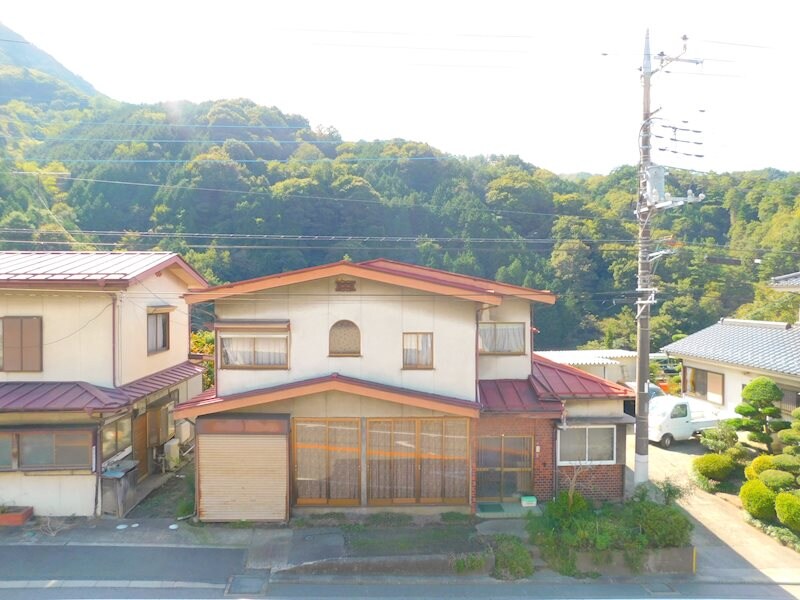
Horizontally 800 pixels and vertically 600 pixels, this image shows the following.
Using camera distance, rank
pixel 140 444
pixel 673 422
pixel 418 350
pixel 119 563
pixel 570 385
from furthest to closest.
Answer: pixel 673 422
pixel 140 444
pixel 570 385
pixel 418 350
pixel 119 563

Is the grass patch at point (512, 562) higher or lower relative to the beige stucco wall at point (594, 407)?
lower

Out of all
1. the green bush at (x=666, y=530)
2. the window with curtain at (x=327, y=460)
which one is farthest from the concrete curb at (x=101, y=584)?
the green bush at (x=666, y=530)

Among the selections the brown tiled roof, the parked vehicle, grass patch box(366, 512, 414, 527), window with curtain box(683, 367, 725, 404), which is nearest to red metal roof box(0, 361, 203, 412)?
the brown tiled roof

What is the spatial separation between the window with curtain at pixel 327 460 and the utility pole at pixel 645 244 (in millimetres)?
6410

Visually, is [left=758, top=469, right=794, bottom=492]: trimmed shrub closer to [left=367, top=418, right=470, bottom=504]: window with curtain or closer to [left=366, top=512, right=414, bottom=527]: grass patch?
[left=367, top=418, right=470, bottom=504]: window with curtain

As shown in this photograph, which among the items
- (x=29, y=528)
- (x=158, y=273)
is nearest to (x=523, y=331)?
(x=158, y=273)

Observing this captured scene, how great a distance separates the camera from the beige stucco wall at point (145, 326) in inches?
549

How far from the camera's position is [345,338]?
42.6 ft

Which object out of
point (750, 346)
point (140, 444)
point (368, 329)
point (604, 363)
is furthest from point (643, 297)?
point (604, 363)

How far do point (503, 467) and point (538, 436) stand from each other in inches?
44.4

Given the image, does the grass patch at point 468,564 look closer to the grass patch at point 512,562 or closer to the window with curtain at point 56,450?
the grass patch at point 512,562

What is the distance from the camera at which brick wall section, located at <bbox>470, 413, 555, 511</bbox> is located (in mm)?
13469

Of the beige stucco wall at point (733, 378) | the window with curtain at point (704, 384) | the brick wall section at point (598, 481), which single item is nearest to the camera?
the brick wall section at point (598, 481)

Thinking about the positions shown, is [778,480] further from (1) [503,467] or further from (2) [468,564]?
(2) [468,564]
